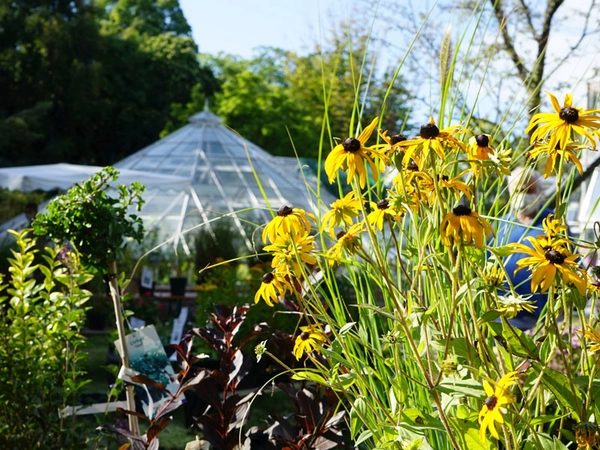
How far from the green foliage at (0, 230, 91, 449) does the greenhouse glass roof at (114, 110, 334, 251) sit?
8.19 m

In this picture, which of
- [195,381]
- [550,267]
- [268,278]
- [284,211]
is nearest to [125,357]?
[195,381]

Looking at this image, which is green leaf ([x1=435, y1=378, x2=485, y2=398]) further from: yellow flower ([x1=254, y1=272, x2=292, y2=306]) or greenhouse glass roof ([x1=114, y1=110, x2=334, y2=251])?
greenhouse glass roof ([x1=114, y1=110, x2=334, y2=251])

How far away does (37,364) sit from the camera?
2461mm

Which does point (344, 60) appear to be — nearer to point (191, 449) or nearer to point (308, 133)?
point (308, 133)

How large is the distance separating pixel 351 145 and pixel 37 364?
1.68m

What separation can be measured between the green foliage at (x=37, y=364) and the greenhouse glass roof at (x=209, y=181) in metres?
8.19

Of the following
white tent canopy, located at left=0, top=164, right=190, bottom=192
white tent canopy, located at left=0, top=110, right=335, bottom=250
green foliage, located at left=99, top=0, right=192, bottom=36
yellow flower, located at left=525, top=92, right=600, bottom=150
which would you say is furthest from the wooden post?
green foliage, located at left=99, top=0, right=192, bottom=36

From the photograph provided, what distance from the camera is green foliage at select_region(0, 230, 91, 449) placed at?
238 centimetres

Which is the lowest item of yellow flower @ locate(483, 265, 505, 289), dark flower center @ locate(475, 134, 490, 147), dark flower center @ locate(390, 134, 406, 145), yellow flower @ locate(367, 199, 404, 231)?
yellow flower @ locate(483, 265, 505, 289)

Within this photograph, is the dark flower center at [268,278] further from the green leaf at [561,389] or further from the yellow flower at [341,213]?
the green leaf at [561,389]

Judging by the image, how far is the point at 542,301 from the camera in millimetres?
3670

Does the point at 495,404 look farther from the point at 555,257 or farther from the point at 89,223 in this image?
the point at 89,223

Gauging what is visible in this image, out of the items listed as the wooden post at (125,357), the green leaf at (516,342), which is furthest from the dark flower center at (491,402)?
the wooden post at (125,357)

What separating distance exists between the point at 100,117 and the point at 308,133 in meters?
7.64
